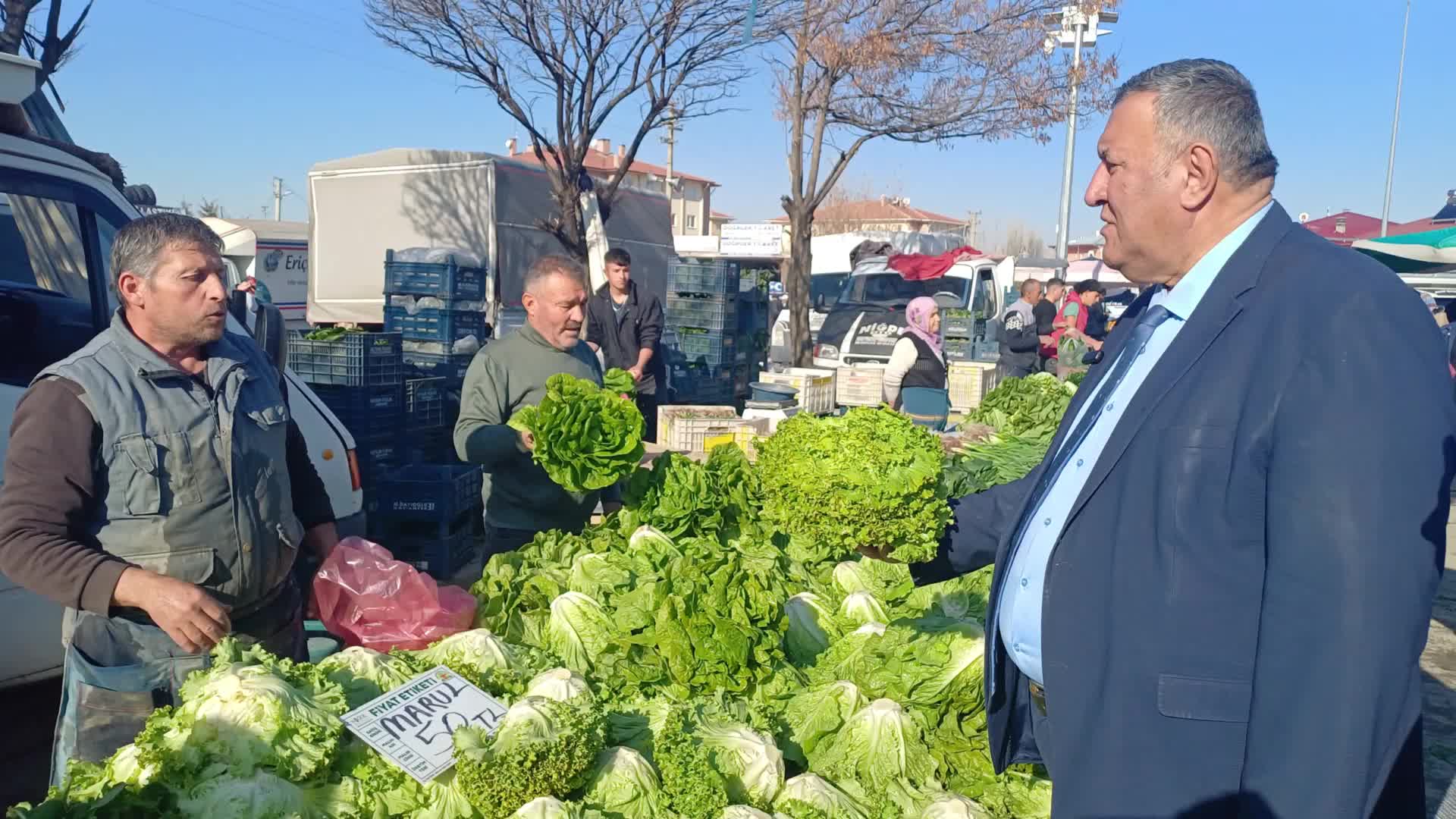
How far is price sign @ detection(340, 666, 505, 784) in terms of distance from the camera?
203 centimetres

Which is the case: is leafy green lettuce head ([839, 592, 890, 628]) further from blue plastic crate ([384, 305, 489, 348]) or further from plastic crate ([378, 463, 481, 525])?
blue plastic crate ([384, 305, 489, 348])

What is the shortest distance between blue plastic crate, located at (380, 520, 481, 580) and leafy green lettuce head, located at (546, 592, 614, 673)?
9.29ft

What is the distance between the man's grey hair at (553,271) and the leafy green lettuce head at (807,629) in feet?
5.37

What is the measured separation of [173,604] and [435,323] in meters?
7.24

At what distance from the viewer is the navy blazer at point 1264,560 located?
1353mm

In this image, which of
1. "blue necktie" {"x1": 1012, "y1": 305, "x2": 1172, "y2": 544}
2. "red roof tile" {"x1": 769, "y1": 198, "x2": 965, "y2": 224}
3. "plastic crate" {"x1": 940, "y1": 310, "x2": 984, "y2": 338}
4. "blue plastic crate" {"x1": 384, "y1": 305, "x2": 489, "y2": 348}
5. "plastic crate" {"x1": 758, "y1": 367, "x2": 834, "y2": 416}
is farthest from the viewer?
"red roof tile" {"x1": 769, "y1": 198, "x2": 965, "y2": 224}

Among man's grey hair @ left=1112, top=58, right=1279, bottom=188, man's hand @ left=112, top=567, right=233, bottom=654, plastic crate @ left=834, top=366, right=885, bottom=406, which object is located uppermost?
man's grey hair @ left=1112, top=58, right=1279, bottom=188

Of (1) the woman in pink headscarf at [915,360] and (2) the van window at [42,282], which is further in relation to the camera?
(1) the woman in pink headscarf at [915,360]

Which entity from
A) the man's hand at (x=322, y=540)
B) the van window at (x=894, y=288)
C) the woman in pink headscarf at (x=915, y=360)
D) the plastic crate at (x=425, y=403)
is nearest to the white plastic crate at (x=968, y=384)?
the woman in pink headscarf at (x=915, y=360)

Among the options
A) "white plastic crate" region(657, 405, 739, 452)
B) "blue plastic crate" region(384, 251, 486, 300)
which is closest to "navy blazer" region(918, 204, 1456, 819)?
"white plastic crate" region(657, 405, 739, 452)

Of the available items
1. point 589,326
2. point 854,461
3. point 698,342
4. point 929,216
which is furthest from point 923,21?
point 929,216

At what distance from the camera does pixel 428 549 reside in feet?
18.3

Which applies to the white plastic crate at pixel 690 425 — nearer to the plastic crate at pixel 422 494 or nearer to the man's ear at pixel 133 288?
the plastic crate at pixel 422 494

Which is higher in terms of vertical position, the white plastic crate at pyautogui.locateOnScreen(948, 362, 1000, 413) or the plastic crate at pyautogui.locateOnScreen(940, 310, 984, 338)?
the plastic crate at pyautogui.locateOnScreen(940, 310, 984, 338)
